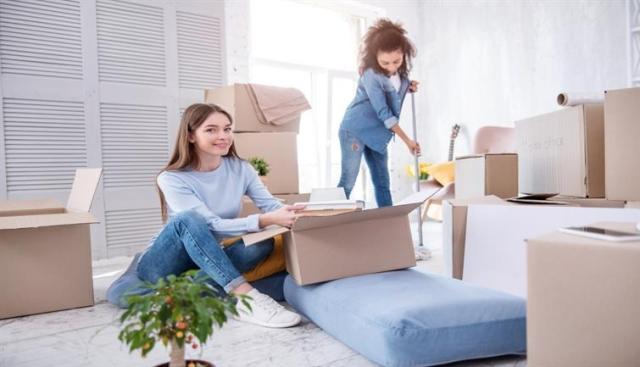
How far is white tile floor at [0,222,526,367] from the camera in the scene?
125cm

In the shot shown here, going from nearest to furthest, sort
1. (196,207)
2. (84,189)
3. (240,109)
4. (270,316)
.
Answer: (270,316), (196,207), (84,189), (240,109)

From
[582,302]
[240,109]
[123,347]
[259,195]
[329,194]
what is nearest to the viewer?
[582,302]

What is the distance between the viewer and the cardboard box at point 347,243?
1.44m

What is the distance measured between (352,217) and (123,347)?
0.72 m

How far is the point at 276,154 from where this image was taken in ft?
8.96

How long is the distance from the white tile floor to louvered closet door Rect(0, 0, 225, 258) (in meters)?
1.01

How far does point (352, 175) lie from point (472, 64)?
2290 millimetres

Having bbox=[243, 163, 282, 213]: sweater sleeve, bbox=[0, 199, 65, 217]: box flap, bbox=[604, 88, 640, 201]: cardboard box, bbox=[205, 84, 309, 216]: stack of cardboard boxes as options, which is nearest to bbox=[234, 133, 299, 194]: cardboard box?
bbox=[205, 84, 309, 216]: stack of cardboard boxes

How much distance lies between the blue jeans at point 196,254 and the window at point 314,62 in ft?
7.48

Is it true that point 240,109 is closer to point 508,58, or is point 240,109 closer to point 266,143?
point 266,143

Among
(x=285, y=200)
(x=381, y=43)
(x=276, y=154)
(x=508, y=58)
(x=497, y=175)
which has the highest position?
(x=508, y=58)

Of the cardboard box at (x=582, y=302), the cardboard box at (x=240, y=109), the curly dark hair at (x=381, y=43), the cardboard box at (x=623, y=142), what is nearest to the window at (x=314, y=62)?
the cardboard box at (x=240, y=109)

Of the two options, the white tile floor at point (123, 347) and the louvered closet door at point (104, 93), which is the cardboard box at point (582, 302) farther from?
the louvered closet door at point (104, 93)

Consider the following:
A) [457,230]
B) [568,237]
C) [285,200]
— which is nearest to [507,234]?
[457,230]
